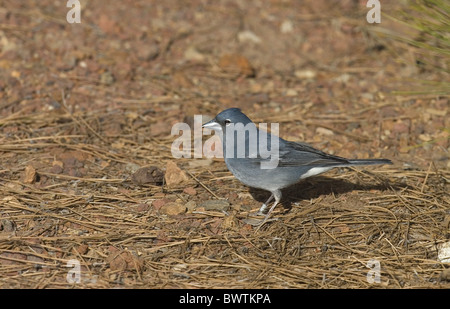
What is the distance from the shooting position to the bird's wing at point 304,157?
14.3ft

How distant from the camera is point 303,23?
25.1 ft

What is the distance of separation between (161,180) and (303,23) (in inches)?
153

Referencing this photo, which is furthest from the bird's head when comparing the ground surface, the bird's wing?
the ground surface

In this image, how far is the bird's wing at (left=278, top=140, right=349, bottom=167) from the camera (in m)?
4.36

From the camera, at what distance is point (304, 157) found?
443 cm

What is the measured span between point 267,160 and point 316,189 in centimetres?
67

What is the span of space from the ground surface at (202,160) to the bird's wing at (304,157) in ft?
1.28

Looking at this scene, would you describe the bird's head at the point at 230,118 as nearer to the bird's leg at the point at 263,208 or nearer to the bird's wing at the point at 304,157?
the bird's wing at the point at 304,157

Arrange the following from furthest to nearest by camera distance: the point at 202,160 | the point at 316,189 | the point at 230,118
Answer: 1. the point at 202,160
2. the point at 316,189
3. the point at 230,118

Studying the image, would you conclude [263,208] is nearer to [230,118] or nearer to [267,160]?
[267,160]

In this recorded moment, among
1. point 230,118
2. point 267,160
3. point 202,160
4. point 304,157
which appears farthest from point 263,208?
point 202,160

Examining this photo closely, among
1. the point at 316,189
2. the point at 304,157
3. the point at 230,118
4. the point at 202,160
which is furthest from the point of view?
the point at 202,160

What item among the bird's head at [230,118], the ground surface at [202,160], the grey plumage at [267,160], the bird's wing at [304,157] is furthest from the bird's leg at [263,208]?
the bird's head at [230,118]

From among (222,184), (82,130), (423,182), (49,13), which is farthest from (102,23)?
(423,182)
